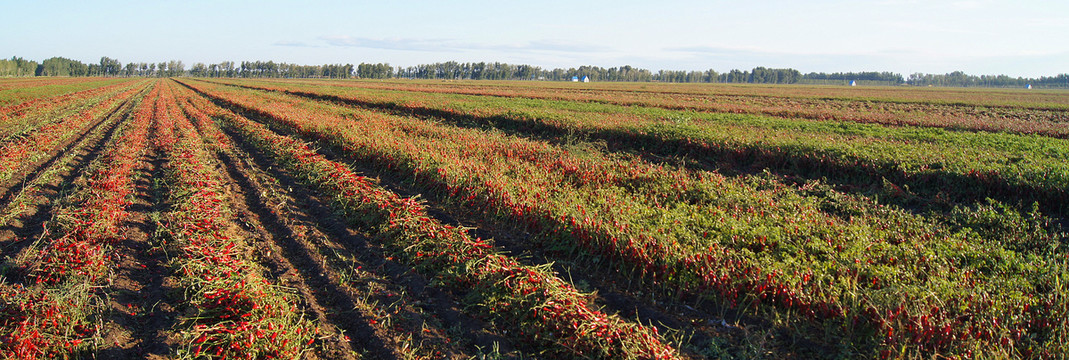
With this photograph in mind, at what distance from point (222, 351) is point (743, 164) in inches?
450

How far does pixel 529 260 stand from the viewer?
5949 mm

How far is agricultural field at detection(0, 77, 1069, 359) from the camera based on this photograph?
13.3 ft

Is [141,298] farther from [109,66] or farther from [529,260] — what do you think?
[109,66]

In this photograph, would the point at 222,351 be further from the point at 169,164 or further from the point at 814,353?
the point at 169,164

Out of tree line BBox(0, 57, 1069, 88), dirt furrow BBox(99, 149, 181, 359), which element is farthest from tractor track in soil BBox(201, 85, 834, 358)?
tree line BBox(0, 57, 1069, 88)

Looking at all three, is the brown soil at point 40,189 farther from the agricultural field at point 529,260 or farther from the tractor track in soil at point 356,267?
the tractor track in soil at point 356,267

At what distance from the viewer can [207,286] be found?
183 inches

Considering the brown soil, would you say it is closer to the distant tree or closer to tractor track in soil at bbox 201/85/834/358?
tractor track in soil at bbox 201/85/834/358

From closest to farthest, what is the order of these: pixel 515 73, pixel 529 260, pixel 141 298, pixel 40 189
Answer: pixel 141 298 → pixel 529 260 → pixel 40 189 → pixel 515 73

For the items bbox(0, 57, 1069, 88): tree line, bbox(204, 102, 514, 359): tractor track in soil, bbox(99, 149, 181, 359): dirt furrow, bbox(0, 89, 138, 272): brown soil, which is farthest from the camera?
bbox(0, 57, 1069, 88): tree line

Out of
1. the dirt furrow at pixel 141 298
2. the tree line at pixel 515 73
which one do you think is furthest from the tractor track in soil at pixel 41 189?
the tree line at pixel 515 73

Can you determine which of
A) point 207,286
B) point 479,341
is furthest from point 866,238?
point 207,286

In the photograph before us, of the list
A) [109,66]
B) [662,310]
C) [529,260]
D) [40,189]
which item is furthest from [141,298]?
[109,66]

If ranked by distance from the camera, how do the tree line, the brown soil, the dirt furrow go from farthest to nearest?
the tree line
the brown soil
the dirt furrow
